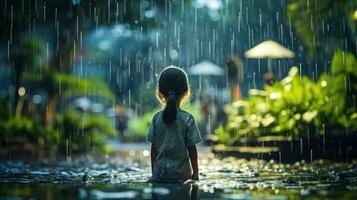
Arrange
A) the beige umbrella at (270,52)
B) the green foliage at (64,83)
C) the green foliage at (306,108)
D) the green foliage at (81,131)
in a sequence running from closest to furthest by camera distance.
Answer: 1. the green foliage at (306,108)
2. the green foliage at (81,131)
3. the beige umbrella at (270,52)
4. the green foliage at (64,83)

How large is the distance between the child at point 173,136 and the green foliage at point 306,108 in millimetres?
6808

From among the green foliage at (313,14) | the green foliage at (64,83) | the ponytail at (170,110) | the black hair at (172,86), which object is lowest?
the ponytail at (170,110)

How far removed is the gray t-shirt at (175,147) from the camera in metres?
6.82

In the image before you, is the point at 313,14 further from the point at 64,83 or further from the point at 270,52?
the point at 64,83

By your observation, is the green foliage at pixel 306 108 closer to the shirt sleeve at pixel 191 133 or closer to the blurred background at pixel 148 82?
the blurred background at pixel 148 82

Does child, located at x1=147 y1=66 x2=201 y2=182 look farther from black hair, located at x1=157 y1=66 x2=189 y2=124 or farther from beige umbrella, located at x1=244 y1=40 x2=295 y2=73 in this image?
beige umbrella, located at x1=244 y1=40 x2=295 y2=73

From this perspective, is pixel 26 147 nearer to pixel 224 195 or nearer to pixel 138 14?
pixel 138 14

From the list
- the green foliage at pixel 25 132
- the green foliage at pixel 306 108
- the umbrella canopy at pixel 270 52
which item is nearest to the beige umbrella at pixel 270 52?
the umbrella canopy at pixel 270 52

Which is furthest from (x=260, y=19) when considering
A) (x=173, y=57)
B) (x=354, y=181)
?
(x=354, y=181)

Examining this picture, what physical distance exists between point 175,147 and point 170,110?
0.41 metres

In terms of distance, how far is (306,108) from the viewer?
46.7ft

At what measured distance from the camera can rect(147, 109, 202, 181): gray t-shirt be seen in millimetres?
6824

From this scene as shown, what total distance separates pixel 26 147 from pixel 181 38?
3404 cm

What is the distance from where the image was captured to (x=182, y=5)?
22766 millimetres
